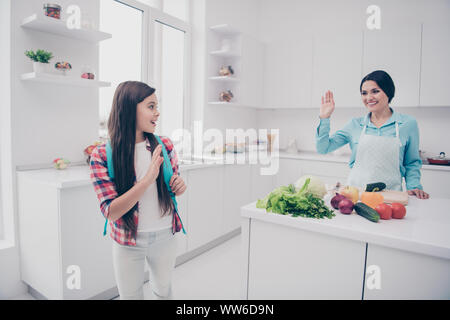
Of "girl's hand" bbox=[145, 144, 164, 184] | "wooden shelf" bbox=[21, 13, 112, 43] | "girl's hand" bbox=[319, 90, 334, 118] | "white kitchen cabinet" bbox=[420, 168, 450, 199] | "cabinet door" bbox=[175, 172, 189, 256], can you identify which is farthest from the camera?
"white kitchen cabinet" bbox=[420, 168, 450, 199]

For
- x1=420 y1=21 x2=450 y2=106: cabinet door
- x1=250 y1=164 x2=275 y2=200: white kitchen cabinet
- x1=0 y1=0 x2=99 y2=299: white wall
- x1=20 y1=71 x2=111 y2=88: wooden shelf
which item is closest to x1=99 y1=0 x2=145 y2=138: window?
x1=0 y1=0 x2=99 y2=299: white wall

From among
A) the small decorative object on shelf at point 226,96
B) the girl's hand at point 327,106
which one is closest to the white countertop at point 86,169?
the small decorative object on shelf at point 226,96

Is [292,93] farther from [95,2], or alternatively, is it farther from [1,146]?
[1,146]

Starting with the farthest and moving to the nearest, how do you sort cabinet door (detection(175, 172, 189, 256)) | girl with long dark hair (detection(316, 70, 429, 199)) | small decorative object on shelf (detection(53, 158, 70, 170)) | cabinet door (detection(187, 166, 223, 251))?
1. cabinet door (detection(187, 166, 223, 251))
2. cabinet door (detection(175, 172, 189, 256))
3. small decorative object on shelf (detection(53, 158, 70, 170))
4. girl with long dark hair (detection(316, 70, 429, 199))

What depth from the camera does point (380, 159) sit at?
1861mm

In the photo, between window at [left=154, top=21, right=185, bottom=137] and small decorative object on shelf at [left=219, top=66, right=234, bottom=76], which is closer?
window at [left=154, top=21, right=185, bottom=137]

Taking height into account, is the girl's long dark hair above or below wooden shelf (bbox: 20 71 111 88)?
below

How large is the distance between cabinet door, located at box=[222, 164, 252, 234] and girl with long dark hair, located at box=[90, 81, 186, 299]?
1919 millimetres

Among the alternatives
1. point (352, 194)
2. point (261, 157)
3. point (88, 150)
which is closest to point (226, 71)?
point (261, 157)

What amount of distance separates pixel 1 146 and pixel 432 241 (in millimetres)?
2536

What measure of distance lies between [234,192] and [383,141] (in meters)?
1.86

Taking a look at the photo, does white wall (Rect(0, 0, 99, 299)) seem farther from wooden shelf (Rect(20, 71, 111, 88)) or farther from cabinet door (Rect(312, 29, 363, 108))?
cabinet door (Rect(312, 29, 363, 108))

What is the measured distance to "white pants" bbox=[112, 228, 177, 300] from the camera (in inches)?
51.4

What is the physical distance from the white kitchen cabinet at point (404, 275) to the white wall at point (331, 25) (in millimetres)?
3098
